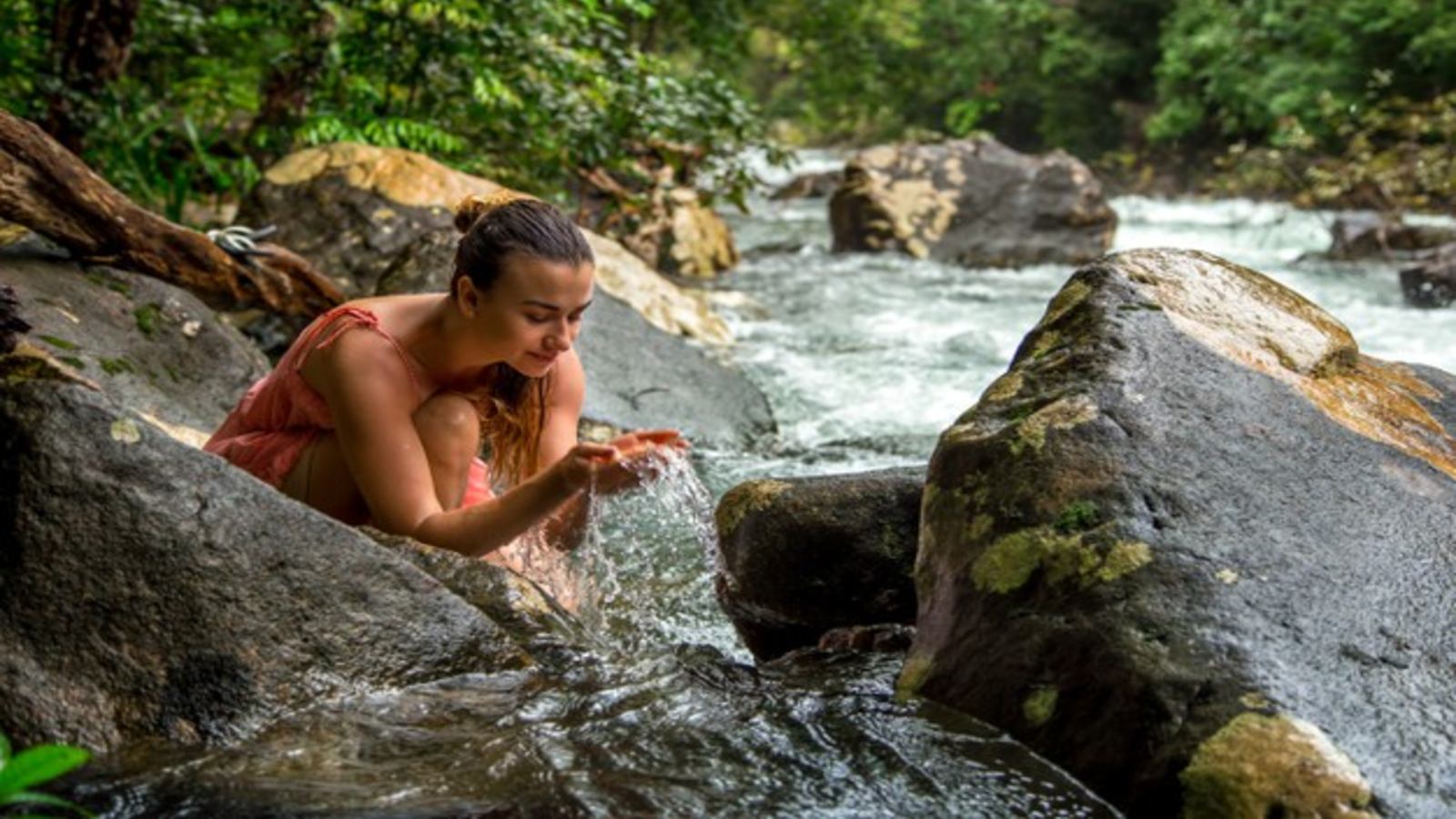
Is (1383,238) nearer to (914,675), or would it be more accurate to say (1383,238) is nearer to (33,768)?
(914,675)

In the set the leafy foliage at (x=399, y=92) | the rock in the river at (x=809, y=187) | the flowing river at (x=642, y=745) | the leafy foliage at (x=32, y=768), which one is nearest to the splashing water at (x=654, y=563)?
the flowing river at (x=642, y=745)

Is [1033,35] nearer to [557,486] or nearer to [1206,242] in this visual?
[1206,242]

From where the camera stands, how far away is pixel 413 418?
3266mm

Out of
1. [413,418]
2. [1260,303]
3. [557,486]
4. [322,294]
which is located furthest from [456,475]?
[322,294]

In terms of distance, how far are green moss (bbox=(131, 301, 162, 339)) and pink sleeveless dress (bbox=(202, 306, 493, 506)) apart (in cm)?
149

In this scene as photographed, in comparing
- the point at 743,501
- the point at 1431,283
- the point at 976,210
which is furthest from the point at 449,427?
the point at 976,210

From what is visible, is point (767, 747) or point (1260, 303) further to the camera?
point (1260, 303)

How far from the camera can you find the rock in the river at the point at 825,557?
3314 mm

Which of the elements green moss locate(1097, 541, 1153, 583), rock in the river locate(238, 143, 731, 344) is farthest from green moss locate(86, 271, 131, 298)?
green moss locate(1097, 541, 1153, 583)

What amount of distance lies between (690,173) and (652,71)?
149 cm

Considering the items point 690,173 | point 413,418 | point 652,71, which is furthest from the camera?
point 690,173

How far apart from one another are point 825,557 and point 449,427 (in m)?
0.93

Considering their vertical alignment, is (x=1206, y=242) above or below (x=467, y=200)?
below

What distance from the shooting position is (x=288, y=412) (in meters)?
3.46
